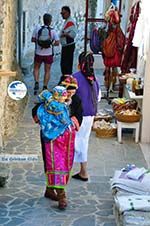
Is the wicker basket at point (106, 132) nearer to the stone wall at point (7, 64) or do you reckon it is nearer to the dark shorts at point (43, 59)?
the stone wall at point (7, 64)

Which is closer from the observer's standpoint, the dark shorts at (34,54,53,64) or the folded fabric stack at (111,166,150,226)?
the folded fabric stack at (111,166,150,226)

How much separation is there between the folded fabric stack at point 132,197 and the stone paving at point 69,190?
0.95ft

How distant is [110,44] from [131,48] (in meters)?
0.45

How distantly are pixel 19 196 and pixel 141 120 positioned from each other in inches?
105

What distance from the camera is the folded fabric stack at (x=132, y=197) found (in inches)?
168

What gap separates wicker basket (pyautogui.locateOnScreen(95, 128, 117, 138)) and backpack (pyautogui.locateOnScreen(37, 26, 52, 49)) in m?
2.79

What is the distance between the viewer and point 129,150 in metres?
7.09

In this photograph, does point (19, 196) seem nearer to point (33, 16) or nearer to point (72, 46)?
point (72, 46)

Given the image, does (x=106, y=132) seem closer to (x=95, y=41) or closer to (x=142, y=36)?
(x=142, y=36)

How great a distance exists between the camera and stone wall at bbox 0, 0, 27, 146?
22.0ft

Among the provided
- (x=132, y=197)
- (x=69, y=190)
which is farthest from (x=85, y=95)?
(x=132, y=197)

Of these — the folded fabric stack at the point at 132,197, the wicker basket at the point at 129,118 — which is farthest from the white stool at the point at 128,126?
the folded fabric stack at the point at 132,197

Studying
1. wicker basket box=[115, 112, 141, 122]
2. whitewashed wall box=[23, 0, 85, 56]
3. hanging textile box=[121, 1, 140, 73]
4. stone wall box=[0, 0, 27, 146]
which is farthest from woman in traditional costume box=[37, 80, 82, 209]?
whitewashed wall box=[23, 0, 85, 56]

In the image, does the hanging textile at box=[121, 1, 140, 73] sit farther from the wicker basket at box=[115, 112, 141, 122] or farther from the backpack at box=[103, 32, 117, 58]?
the wicker basket at box=[115, 112, 141, 122]
